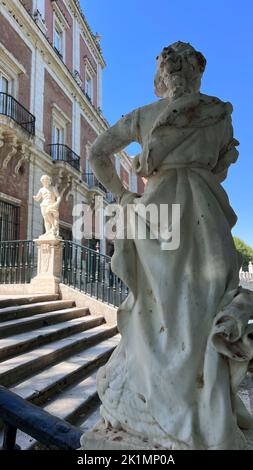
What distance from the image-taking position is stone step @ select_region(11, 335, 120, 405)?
10.9ft

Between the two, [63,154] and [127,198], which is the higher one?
[63,154]

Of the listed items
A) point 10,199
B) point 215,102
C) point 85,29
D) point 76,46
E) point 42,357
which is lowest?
point 42,357

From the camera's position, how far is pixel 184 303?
1201 mm

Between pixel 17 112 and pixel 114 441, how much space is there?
1295cm

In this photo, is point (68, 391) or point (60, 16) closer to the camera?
point (68, 391)

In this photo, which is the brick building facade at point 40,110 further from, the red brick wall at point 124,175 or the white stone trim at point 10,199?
the red brick wall at point 124,175

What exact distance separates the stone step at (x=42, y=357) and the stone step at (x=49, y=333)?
9 cm

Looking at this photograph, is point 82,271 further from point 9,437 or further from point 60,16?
point 60,16

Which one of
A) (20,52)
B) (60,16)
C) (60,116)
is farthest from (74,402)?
(60,16)

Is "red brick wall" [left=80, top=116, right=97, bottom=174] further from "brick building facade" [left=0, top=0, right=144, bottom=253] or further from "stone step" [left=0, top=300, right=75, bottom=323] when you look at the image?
"stone step" [left=0, top=300, right=75, bottom=323]

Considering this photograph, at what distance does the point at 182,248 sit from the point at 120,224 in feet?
0.98

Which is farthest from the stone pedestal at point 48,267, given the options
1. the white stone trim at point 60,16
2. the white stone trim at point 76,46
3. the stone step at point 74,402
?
the white stone trim at point 76,46

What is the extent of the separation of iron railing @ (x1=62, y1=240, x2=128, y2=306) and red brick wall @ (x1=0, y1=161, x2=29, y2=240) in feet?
14.6
